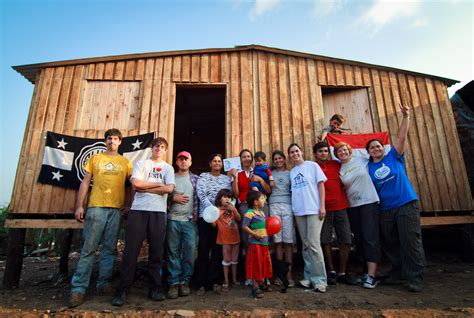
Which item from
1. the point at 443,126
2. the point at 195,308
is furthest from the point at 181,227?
the point at 443,126

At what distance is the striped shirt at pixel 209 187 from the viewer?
386 centimetres

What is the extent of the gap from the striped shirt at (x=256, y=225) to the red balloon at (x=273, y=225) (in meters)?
0.06

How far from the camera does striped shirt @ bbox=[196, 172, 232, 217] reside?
386 cm

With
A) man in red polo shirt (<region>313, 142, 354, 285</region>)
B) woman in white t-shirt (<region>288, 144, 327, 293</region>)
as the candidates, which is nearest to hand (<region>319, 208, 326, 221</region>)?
woman in white t-shirt (<region>288, 144, 327, 293</region>)

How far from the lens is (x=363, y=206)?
3.88m

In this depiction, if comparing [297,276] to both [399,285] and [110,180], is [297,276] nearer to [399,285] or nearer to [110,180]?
[399,285]

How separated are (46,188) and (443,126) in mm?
8391

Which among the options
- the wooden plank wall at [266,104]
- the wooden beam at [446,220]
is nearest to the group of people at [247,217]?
the wooden plank wall at [266,104]

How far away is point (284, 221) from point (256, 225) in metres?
0.55

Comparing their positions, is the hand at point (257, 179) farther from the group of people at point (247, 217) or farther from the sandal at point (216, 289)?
the sandal at point (216, 289)

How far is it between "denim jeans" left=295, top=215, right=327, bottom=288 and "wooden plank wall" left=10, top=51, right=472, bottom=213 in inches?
77.9

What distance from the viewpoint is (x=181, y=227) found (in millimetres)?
3785

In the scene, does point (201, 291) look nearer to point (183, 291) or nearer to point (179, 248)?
point (183, 291)

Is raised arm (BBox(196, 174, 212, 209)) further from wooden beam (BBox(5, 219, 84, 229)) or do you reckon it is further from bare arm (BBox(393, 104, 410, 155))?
bare arm (BBox(393, 104, 410, 155))
